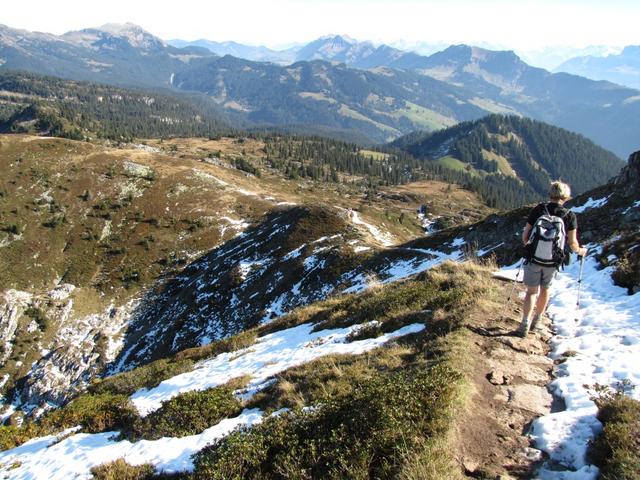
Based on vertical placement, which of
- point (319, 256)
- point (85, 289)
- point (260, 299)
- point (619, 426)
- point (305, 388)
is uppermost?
point (619, 426)

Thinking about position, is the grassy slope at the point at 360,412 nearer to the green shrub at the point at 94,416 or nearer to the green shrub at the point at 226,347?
the green shrub at the point at 94,416

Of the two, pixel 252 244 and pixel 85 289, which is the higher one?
pixel 252 244

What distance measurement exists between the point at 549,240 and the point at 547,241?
0.17 feet

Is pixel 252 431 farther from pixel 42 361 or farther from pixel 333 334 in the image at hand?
pixel 42 361

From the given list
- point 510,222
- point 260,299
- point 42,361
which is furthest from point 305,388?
point 42,361

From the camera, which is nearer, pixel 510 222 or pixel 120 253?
pixel 510 222

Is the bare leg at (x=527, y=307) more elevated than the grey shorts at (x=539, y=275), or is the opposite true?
the grey shorts at (x=539, y=275)

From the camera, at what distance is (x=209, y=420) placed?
10844 millimetres

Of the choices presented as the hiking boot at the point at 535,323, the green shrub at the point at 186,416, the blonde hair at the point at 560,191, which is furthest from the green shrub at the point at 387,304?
the green shrub at the point at 186,416

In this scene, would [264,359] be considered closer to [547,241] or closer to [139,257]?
[547,241]

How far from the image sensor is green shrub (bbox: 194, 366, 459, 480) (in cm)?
663

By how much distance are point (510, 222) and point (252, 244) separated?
40707 mm

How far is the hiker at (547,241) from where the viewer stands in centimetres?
1018

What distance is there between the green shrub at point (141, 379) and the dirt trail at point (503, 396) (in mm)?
A: 13482
